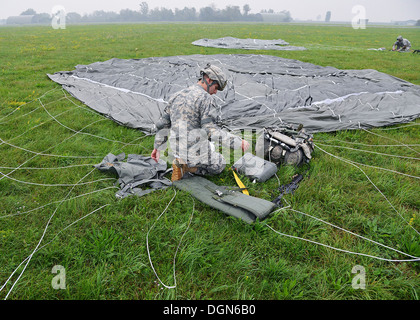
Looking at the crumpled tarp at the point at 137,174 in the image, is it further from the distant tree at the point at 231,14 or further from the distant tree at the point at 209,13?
the distant tree at the point at 209,13

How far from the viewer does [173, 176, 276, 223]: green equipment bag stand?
2.90 m

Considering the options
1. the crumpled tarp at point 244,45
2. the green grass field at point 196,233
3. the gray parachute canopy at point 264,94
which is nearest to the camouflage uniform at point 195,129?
the green grass field at point 196,233

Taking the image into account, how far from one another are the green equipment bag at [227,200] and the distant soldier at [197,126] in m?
0.24

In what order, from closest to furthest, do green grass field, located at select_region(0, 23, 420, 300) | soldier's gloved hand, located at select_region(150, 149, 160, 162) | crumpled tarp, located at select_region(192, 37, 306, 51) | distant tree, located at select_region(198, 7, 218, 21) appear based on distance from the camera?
green grass field, located at select_region(0, 23, 420, 300) → soldier's gloved hand, located at select_region(150, 149, 160, 162) → crumpled tarp, located at select_region(192, 37, 306, 51) → distant tree, located at select_region(198, 7, 218, 21)

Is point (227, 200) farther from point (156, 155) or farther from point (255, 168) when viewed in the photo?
point (156, 155)

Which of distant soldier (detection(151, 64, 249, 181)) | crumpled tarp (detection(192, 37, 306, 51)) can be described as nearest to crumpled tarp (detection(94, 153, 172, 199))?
distant soldier (detection(151, 64, 249, 181))

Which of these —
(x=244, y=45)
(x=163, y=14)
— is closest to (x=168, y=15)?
(x=163, y=14)

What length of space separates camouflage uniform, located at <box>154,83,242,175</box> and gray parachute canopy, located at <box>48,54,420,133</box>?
5.20 ft

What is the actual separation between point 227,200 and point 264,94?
4053 mm

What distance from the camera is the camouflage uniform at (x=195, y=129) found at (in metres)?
3.41

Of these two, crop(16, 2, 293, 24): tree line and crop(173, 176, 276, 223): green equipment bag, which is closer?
crop(173, 176, 276, 223): green equipment bag

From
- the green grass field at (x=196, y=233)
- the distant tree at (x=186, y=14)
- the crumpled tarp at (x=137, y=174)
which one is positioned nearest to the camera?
the green grass field at (x=196, y=233)

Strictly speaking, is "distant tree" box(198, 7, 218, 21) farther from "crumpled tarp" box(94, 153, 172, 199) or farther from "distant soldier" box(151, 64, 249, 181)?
"crumpled tarp" box(94, 153, 172, 199)
